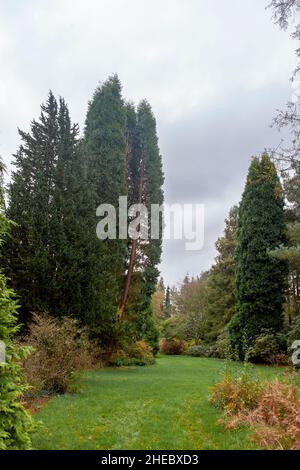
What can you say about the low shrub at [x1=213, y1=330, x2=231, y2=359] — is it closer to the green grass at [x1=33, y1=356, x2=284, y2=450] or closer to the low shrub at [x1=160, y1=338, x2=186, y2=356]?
the low shrub at [x1=160, y1=338, x2=186, y2=356]

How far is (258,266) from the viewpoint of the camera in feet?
66.8

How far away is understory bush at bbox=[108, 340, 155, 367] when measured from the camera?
1825 cm

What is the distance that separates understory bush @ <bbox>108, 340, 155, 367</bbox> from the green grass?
24.2 ft

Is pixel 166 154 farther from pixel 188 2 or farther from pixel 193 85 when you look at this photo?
pixel 188 2

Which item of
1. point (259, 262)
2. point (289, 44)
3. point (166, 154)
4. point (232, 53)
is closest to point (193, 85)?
point (232, 53)

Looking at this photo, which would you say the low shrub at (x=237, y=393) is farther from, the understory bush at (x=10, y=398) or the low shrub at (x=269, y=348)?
the low shrub at (x=269, y=348)

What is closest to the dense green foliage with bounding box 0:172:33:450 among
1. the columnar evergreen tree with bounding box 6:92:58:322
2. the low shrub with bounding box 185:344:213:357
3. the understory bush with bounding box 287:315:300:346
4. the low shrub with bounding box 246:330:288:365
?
the columnar evergreen tree with bounding box 6:92:58:322

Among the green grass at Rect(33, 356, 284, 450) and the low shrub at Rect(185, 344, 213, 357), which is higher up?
the green grass at Rect(33, 356, 284, 450)

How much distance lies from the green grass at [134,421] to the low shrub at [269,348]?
8.68 meters

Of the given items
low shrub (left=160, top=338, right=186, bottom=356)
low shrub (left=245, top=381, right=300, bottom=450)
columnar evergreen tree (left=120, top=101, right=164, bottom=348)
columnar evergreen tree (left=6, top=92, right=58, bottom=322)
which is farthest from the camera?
low shrub (left=160, top=338, right=186, bottom=356)

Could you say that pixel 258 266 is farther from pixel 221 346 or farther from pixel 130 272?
pixel 221 346

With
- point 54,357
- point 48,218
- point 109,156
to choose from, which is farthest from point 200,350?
point 54,357

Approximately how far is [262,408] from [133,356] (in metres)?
13.4

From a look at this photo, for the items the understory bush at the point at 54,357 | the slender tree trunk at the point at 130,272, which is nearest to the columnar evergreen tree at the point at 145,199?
the slender tree trunk at the point at 130,272
